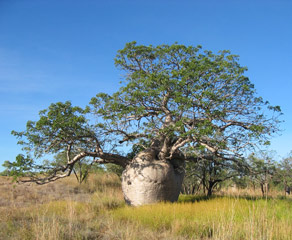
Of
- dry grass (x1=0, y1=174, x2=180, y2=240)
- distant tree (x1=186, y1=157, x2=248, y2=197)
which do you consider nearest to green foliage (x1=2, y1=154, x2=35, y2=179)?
dry grass (x1=0, y1=174, x2=180, y2=240)

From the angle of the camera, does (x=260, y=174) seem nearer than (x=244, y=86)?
No

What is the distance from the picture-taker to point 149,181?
8922 mm

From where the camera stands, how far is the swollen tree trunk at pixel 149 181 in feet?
29.3

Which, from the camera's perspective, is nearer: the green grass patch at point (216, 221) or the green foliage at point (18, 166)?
the green grass patch at point (216, 221)

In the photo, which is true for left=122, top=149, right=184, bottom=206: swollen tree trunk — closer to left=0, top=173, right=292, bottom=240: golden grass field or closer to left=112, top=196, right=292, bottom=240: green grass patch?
left=0, top=173, right=292, bottom=240: golden grass field

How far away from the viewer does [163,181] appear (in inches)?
355

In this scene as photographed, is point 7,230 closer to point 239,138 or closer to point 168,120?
point 168,120

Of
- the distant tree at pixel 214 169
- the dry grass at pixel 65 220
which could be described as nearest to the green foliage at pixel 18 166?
the dry grass at pixel 65 220

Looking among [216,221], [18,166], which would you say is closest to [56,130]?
[18,166]

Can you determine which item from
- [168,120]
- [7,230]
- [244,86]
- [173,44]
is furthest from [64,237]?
[173,44]

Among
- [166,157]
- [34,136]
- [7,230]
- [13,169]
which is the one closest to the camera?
[7,230]

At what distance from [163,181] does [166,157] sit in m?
0.91

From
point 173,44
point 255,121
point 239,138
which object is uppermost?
point 173,44

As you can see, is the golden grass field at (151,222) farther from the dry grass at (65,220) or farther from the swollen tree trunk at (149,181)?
the swollen tree trunk at (149,181)
